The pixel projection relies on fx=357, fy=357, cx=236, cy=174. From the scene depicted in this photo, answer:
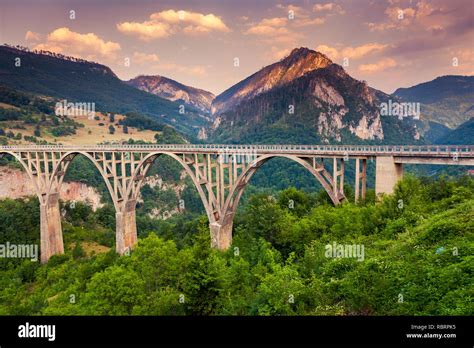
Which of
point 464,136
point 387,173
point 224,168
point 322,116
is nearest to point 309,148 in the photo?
point 387,173

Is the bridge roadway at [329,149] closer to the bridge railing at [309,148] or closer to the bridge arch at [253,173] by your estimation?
the bridge railing at [309,148]

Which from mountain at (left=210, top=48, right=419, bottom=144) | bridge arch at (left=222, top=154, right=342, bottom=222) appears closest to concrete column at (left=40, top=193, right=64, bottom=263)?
bridge arch at (left=222, top=154, right=342, bottom=222)

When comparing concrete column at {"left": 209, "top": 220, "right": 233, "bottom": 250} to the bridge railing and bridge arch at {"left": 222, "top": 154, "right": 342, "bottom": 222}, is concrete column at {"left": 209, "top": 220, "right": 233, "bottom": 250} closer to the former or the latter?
bridge arch at {"left": 222, "top": 154, "right": 342, "bottom": 222}

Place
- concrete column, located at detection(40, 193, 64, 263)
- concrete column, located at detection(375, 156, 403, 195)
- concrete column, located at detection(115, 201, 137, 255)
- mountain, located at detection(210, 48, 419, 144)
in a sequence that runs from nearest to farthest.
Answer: concrete column, located at detection(375, 156, 403, 195) < concrete column, located at detection(115, 201, 137, 255) < concrete column, located at detection(40, 193, 64, 263) < mountain, located at detection(210, 48, 419, 144)

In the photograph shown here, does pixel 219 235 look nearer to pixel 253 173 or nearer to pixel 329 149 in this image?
pixel 253 173

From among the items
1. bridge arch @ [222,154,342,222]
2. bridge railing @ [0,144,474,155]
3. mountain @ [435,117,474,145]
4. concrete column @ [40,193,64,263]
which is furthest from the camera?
mountain @ [435,117,474,145]

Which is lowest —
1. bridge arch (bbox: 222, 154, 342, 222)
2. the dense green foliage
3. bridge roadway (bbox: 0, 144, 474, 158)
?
the dense green foliage

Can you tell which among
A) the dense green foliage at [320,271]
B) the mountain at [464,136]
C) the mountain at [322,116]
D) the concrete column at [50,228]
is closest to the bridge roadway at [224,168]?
the concrete column at [50,228]

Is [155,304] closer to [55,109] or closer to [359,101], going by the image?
[55,109]

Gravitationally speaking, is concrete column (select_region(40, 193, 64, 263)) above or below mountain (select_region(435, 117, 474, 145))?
below
